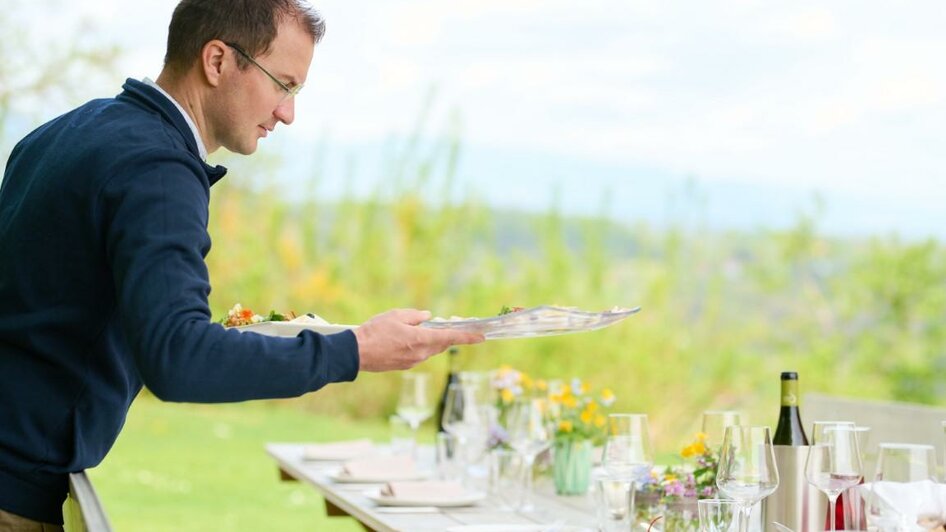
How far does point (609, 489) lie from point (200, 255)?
102 cm

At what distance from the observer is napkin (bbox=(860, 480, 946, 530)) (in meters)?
1.81

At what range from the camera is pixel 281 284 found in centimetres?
884

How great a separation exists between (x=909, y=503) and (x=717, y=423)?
0.39m

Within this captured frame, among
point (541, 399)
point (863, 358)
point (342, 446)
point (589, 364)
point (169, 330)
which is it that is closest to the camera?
point (169, 330)

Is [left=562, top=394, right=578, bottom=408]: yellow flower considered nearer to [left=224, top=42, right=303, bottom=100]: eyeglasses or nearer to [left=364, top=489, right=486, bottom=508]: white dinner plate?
[left=364, top=489, right=486, bottom=508]: white dinner plate

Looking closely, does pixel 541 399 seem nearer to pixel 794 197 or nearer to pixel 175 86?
pixel 175 86

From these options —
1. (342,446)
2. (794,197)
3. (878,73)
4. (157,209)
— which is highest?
(878,73)

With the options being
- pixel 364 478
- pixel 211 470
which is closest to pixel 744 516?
pixel 364 478

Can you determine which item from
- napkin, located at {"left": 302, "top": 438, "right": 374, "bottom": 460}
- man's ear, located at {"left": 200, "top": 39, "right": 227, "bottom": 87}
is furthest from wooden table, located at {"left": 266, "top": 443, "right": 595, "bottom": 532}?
man's ear, located at {"left": 200, "top": 39, "right": 227, "bottom": 87}

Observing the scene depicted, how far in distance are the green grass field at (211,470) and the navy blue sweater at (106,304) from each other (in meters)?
4.98

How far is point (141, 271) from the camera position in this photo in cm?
140

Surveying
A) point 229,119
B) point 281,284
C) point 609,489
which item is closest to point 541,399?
point 609,489

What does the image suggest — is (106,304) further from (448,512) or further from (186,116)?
(448,512)

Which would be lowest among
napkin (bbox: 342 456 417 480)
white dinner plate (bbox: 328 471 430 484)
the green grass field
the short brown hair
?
the green grass field
